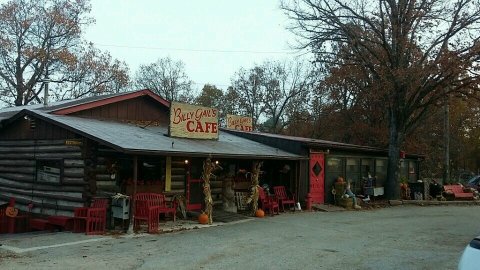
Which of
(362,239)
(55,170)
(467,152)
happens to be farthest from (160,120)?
(467,152)

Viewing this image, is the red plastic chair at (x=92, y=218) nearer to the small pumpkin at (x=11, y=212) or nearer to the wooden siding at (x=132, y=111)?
the small pumpkin at (x=11, y=212)

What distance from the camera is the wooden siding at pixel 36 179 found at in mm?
13430

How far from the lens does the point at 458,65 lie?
68.6 feet

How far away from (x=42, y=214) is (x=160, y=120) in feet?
20.2

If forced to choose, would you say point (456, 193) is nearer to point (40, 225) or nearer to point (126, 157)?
point (126, 157)

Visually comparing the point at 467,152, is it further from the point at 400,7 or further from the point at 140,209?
the point at 140,209

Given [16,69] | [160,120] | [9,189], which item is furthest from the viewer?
[16,69]

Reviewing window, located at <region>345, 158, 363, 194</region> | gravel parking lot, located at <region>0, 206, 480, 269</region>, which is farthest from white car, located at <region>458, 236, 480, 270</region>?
window, located at <region>345, 158, 363, 194</region>

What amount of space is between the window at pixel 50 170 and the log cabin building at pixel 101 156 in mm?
23

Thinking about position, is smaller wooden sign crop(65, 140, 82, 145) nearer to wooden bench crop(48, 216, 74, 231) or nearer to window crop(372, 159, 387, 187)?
wooden bench crop(48, 216, 74, 231)

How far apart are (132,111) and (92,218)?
268 inches

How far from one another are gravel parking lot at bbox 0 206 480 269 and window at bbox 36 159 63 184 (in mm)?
2780

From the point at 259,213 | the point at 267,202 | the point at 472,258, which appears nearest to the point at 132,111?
the point at 267,202

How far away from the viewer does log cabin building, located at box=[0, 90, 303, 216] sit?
42.8 ft
